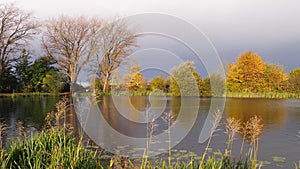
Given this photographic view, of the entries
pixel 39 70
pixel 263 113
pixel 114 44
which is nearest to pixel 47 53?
pixel 39 70

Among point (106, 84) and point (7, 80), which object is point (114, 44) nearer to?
point (106, 84)

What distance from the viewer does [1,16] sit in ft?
76.6

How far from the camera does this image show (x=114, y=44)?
18.5 metres

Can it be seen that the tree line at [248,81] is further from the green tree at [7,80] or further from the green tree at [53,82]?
the green tree at [7,80]

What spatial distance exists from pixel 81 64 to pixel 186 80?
24.7ft

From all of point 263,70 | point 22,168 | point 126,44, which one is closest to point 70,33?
point 126,44

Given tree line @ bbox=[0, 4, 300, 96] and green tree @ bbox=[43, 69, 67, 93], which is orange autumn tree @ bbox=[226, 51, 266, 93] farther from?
green tree @ bbox=[43, 69, 67, 93]

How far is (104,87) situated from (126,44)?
741 cm

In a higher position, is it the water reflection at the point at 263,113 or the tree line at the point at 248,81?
the tree line at the point at 248,81

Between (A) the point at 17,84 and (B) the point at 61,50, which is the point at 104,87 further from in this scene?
(A) the point at 17,84

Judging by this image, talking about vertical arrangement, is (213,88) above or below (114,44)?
below

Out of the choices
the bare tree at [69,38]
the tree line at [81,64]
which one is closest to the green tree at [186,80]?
the tree line at [81,64]

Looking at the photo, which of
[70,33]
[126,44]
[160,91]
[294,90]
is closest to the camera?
[126,44]

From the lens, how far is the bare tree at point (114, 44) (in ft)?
56.1
